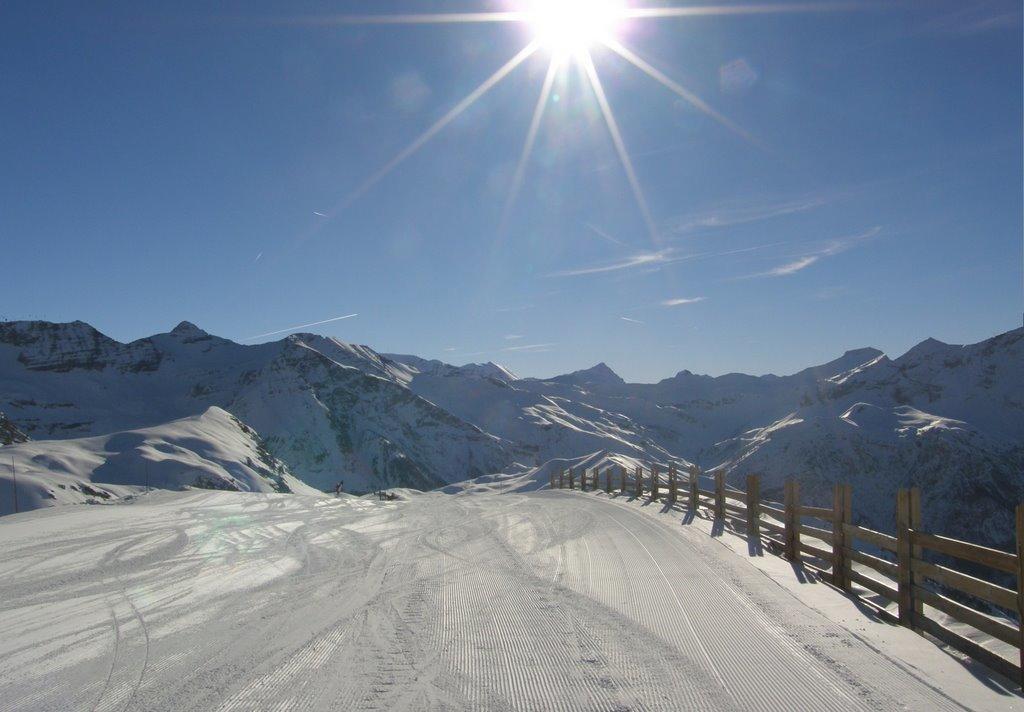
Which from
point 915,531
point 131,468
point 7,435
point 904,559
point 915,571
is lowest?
point 131,468

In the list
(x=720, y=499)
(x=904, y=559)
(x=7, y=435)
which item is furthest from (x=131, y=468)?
(x=904, y=559)

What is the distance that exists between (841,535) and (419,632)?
653 centimetres

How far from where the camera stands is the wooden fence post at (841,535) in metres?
9.97

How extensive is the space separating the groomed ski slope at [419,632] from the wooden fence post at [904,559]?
1015 millimetres

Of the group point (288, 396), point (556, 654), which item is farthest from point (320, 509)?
point (288, 396)

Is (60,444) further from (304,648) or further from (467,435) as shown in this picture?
(467,435)

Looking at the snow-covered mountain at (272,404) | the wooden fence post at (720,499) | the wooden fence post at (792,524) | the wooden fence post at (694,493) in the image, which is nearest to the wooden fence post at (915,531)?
the wooden fence post at (792,524)

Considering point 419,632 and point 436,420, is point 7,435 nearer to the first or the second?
point 419,632

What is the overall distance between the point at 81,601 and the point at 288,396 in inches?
5376

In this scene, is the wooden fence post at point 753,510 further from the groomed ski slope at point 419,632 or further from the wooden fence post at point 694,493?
the wooden fence post at point 694,493

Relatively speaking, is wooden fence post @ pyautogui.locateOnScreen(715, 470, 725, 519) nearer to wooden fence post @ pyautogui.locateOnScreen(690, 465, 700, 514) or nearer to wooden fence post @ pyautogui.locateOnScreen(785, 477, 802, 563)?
wooden fence post @ pyautogui.locateOnScreen(690, 465, 700, 514)

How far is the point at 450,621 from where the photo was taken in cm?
754

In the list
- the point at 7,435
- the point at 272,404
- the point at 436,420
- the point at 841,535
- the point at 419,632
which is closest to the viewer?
the point at 419,632

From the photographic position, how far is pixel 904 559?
810 cm
